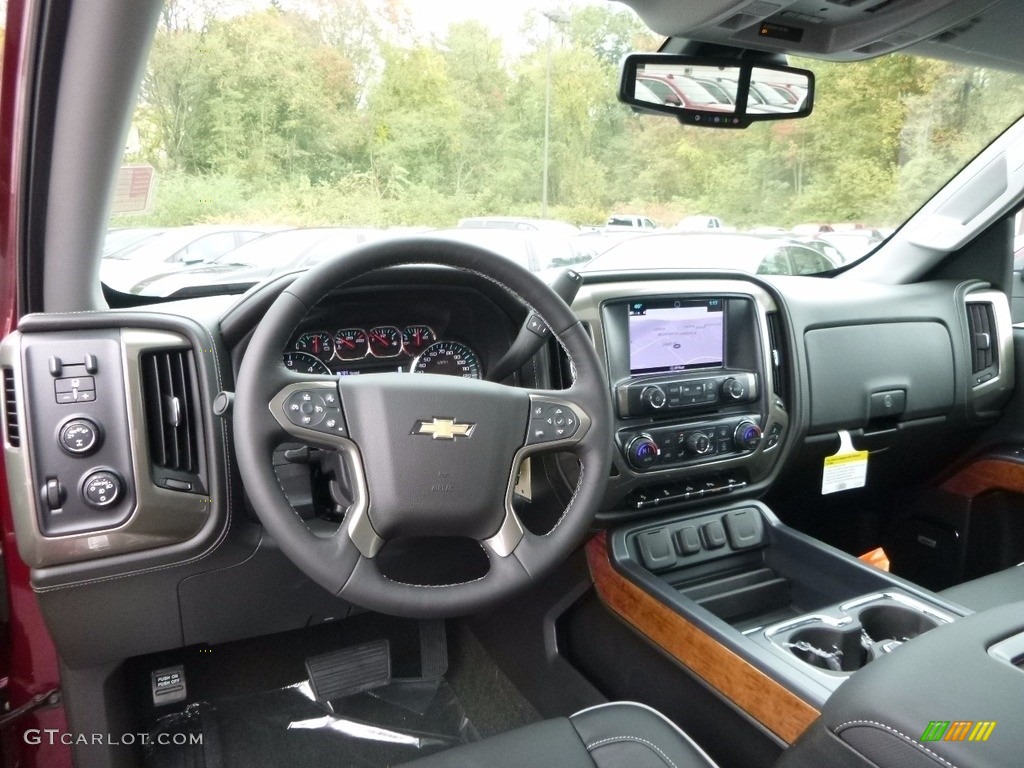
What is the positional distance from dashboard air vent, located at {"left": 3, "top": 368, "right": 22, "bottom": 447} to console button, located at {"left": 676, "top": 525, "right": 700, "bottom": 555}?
1.59 meters

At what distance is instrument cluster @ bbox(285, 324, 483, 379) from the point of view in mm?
1838

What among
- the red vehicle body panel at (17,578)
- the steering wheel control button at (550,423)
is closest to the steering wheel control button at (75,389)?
the red vehicle body panel at (17,578)

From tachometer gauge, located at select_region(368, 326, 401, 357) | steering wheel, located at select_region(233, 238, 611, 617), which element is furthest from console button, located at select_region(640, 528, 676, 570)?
tachometer gauge, located at select_region(368, 326, 401, 357)

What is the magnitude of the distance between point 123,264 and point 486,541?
1.07m

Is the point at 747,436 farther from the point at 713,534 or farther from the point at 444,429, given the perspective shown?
the point at 444,429

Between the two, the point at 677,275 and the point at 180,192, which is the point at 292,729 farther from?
the point at 677,275

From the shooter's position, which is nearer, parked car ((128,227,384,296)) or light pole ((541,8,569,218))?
parked car ((128,227,384,296))

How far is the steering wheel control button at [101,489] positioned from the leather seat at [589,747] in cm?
77

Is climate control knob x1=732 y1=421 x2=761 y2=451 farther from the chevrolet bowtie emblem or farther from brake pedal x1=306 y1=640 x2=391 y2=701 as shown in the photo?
brake pedal x1=306 y1=640 x2=391 y2=701

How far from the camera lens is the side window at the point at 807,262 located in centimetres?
282

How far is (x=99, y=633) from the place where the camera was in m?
1.71

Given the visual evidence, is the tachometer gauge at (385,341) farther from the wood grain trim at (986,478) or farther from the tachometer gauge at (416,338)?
the wood grain trim at (986,478)

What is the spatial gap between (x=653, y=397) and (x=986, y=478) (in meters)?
1.60

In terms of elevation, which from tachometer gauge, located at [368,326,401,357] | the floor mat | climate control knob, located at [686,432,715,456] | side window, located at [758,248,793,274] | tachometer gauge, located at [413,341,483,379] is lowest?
the floor mat
